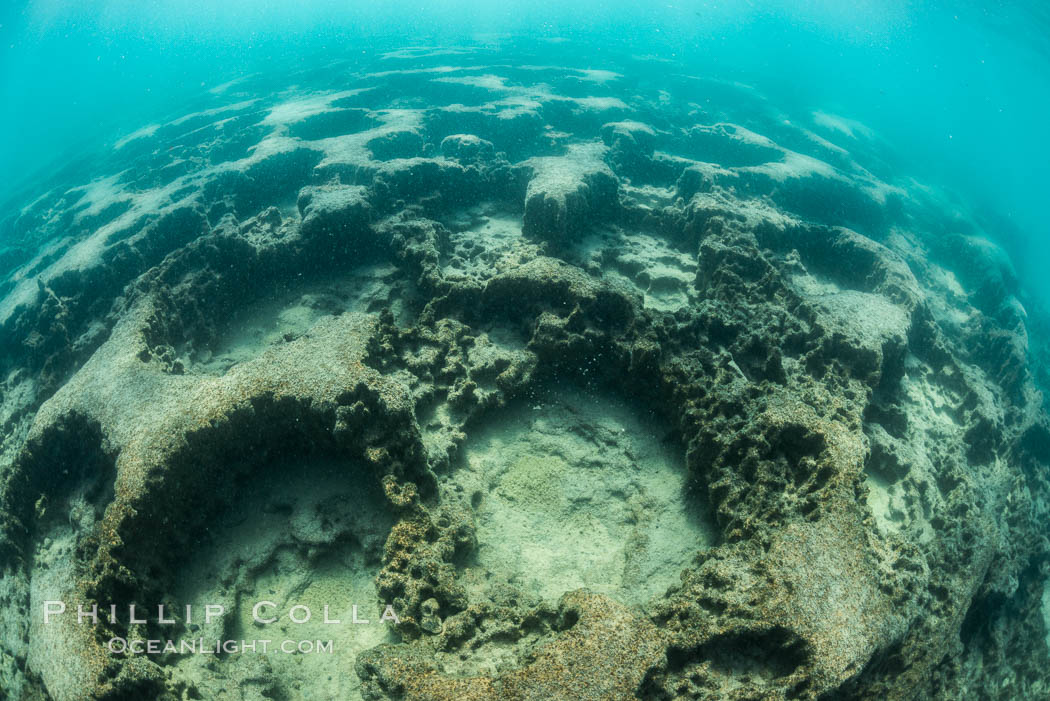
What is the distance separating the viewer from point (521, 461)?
6.40 m

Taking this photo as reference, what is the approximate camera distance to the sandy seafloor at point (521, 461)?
4.17m

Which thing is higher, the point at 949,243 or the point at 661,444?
the point at 661,444

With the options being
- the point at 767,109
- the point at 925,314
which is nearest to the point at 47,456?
the point at 925,314

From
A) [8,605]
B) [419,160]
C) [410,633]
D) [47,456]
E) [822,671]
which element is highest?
[419,160]

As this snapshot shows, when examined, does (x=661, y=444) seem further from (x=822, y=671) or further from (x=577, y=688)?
(x=577, y=688)

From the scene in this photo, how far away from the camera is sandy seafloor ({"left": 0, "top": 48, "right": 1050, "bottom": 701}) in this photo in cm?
417

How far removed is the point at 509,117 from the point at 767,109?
21938mm

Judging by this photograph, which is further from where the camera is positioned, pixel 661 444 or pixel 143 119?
Result: pixel 143 119

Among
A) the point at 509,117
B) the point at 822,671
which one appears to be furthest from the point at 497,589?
the point at 509,117

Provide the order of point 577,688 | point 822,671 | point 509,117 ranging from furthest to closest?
1. point 509,117
2. point 822,671
3. point 577,688

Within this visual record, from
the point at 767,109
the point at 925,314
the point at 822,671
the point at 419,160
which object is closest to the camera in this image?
the point at 822,671

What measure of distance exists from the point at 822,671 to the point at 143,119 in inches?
2055

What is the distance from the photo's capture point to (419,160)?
43.1 ft

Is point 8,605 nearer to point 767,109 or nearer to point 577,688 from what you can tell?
point 577,688
